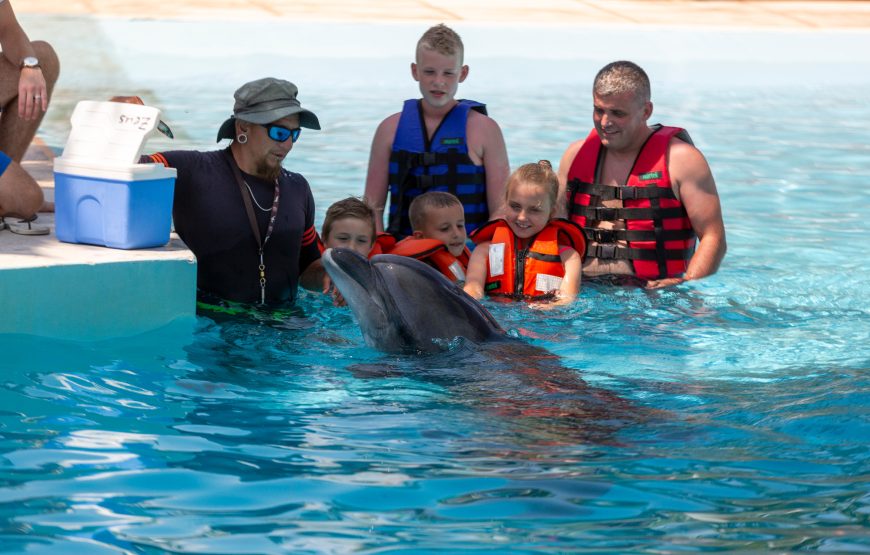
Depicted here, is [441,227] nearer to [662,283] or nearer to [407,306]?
[662,283]

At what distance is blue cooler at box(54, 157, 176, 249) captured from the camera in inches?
213

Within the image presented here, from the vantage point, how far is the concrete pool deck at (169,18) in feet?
17.4

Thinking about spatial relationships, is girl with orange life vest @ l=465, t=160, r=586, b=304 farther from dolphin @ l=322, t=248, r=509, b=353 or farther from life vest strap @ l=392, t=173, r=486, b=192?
dolphin @ l=322, t=248, r=509, b=353

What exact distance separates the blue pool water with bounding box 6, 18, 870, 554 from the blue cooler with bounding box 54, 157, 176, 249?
50 cm

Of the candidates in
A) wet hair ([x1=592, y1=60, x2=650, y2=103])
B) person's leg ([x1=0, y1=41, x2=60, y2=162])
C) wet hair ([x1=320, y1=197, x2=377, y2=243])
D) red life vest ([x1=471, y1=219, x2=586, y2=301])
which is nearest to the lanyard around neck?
wet hair ([x1=320, y1=197, x2=377, y2=243])

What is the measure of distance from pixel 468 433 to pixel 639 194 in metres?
→ 3.15

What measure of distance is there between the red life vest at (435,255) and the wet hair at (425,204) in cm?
11

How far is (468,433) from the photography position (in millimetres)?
4426

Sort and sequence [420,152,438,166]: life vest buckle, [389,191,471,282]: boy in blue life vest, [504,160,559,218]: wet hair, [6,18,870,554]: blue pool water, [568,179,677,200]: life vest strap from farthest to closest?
[420,152,438,166]: life vest buckle → [568,179,677,200]: life vest strap → [389,191,471,282]: boy in blue life vest → [504,160,559,218]: wet hair → [6,18,870,554]: blue pool water

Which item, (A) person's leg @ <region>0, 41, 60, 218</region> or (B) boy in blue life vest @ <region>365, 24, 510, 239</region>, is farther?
(B) boy in blue life vest @ <region>365, 24, 510, 239</region>

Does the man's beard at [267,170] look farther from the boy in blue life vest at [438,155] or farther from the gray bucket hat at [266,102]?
the boy in blue life vest at [438,155]

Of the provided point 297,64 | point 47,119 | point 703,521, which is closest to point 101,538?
point 703,521

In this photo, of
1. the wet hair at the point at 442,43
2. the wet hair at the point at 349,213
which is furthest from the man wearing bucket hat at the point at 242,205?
the wet hair at the point at 442,43

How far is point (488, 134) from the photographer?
7.56m
